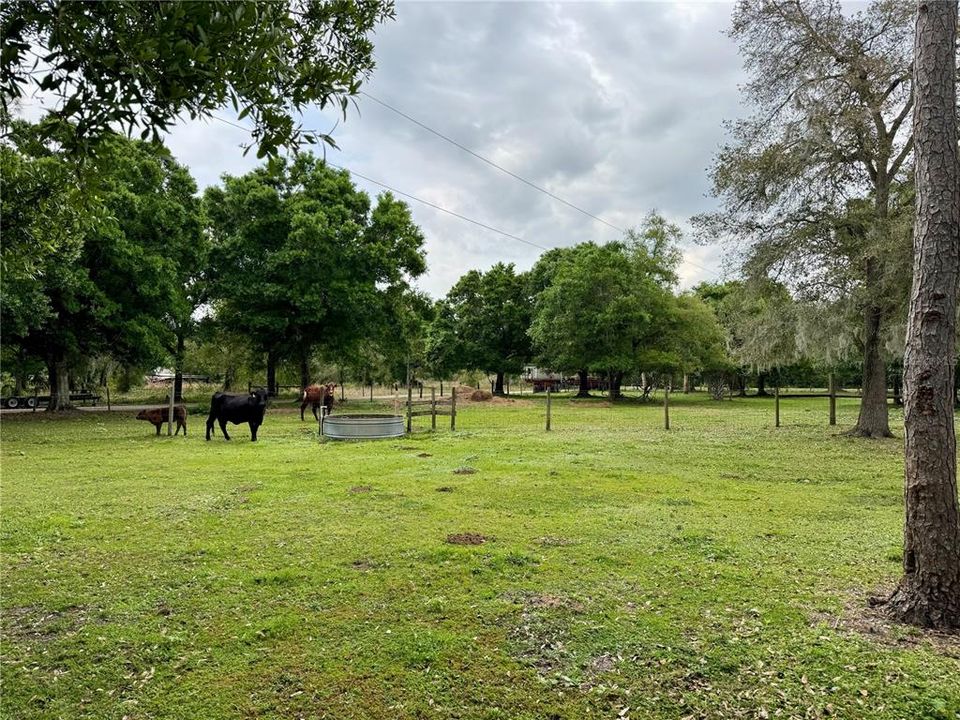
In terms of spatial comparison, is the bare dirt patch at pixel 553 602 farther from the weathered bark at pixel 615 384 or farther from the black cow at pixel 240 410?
the weathered bark at pixel 615 384

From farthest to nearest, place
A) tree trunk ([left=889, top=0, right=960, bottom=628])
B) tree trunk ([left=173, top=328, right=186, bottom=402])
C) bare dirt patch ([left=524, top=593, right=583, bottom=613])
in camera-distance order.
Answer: tree trunk ([left=173, top=328, right=186, bottom=402]) → bare dirt patch ([left=524, top=593, right=583, bottom=613]) → tree trunk ([left=889, top=0, right=960, bottom=628])

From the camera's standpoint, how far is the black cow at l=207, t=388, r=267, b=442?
1318cm

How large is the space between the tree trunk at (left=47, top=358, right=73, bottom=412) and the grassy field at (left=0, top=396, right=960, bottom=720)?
1453 cm

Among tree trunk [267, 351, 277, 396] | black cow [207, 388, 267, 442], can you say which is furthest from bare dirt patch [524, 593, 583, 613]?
tree trunk [267, 351, 277, 396]

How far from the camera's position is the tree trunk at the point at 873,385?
13.3 metres

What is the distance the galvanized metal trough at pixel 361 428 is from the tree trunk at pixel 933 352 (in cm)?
1139

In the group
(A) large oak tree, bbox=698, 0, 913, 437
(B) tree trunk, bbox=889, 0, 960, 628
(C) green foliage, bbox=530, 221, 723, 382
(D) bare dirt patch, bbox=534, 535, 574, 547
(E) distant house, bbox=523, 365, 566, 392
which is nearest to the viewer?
(B) tree trunk, bbox=889, 0, 960, 628

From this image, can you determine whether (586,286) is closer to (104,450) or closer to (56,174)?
(104,450)

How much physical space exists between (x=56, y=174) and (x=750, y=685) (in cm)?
534

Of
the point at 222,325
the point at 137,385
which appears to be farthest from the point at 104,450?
the point at 137,385

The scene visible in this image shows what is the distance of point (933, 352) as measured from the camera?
351 cm

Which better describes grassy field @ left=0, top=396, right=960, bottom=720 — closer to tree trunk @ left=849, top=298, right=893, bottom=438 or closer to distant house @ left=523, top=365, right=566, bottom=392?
tree trunk @ left=849, top=298, right=893, bottom=438

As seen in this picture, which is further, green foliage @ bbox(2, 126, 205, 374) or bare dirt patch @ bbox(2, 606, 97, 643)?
green foliage @ bbox(2, 126, 205, 374)

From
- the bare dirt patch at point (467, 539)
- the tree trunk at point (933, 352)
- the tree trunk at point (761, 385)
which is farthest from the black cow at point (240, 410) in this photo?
the tree trunk at point (761, 385)
